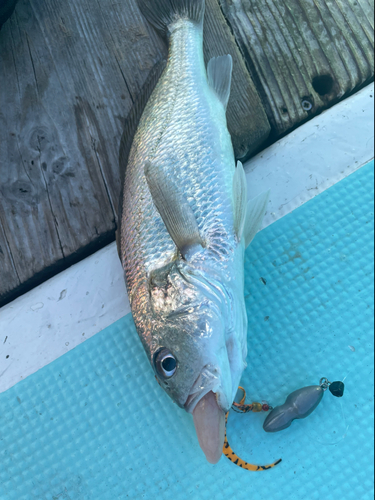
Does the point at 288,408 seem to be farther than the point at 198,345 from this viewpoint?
Yes

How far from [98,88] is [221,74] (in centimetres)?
53

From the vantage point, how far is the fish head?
790 mm

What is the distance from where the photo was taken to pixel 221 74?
1148 millimetres

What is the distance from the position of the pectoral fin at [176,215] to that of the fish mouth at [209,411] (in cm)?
32

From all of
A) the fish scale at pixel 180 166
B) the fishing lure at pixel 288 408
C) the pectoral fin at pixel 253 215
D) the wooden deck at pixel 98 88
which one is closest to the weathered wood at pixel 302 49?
the wooden deck at pixel 98 88

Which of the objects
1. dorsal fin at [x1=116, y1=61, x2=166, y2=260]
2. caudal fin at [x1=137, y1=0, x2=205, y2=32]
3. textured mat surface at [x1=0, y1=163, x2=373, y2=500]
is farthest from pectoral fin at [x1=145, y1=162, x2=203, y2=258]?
caudal fin at [x1=137, y1=0, x2=205, y2=32]

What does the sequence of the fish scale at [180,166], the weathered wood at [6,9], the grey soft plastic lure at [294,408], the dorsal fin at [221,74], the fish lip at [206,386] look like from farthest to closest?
the weathered wood at [6,9] < the dorsal fin at [221,74] < the grey soft plastic lure at [294,408] < the fish scale at [180,166] < the fish lip at [206,386]

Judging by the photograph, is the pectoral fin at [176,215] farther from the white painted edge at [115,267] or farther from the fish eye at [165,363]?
the white painted edge at [115,267]

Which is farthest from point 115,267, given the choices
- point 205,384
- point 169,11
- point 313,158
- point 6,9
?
point 6,9

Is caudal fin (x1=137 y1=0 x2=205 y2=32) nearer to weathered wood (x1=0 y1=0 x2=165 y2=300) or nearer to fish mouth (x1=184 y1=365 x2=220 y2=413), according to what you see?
weathered wood (x1=0 y1=0 x2=165 y2=300)

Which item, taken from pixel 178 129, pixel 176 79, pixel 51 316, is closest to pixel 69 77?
pixel 176 79

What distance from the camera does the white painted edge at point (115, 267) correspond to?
1228 millimetres

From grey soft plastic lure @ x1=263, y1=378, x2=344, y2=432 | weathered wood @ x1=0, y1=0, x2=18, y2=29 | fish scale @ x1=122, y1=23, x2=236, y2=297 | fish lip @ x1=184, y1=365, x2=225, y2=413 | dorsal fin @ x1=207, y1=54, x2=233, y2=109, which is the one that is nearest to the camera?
fish lip @ x1=184, y1=365, x2=225, y2=413

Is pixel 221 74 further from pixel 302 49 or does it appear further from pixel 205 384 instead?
pixel 205 384
